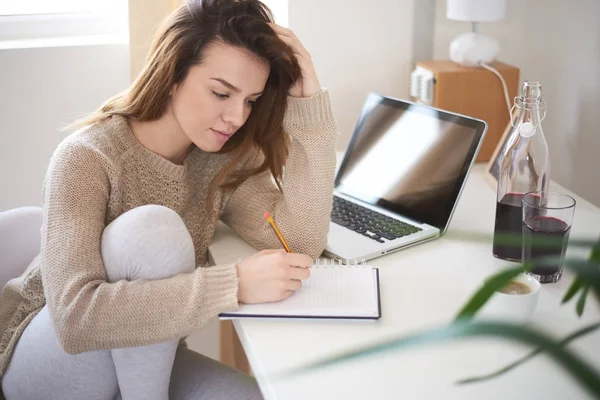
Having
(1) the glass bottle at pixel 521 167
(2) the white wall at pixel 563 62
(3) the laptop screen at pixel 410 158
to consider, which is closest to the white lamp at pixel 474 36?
(2) the white wall at pixel 563 62

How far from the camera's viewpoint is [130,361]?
1.05m

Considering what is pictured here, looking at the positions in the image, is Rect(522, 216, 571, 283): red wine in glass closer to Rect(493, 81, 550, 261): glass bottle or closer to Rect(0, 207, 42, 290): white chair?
Rect(493, 81, 550, 261): glass bottle

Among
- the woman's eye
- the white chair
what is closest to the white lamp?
the woman's eye

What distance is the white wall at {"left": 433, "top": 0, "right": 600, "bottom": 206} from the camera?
1657mm

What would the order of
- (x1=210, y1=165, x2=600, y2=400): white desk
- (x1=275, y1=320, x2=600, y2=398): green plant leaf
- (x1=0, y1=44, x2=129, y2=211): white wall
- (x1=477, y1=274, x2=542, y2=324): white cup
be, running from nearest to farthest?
(x1=275, y1=320, x2=600, y2=398): green plant leaf → (x1=210, y1=165, x2=600, y2=400): white desk → (x1=477, y1=274, x2=542, y2=324): white cup → (x1=0, y1=44, x2=129, y2=211): white wall

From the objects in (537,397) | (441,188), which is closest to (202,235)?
(441,188)

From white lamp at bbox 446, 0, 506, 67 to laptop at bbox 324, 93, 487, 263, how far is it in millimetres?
313

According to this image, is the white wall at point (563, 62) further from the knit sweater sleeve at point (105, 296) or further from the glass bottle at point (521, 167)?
the knit sweater sleeve at point (105, 296)

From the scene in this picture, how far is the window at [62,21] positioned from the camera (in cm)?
200

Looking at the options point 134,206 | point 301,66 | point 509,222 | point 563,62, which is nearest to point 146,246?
point 134,206

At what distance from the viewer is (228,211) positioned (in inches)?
54.1

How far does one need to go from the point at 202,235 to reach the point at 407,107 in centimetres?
52

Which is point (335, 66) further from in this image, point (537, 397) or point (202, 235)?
point (537, 397)

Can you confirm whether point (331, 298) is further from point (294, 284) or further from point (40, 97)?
point (40, 97)
